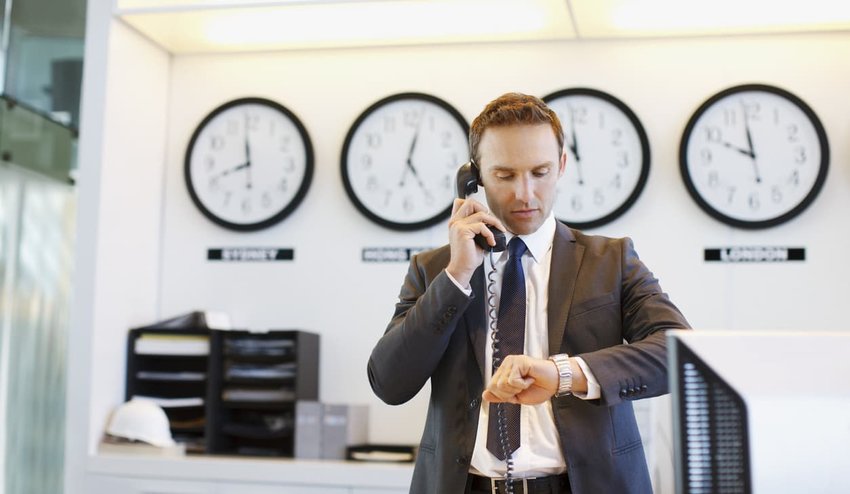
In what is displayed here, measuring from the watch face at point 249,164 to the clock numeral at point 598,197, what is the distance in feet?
3.75

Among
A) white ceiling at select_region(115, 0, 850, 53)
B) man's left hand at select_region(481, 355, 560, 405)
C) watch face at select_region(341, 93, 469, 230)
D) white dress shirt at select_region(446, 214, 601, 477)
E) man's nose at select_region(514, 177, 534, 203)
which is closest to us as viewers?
man's left hand at select_region(481, 355, 560, 405)

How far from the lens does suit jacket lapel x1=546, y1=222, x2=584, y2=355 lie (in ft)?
6.01

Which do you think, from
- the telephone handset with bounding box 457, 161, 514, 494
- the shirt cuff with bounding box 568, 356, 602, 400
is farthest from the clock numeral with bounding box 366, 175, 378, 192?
the shirt cuff with bounding box 568, 356, 602, 400

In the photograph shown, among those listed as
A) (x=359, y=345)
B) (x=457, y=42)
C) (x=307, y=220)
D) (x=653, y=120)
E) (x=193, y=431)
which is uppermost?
(x=457, y=42)

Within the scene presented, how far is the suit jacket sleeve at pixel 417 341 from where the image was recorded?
5.86ft

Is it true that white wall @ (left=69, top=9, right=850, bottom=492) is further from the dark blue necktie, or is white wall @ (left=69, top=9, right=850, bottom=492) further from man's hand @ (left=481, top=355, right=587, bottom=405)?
man's hand @ (left=481, top=355, right=587, bottom=405)

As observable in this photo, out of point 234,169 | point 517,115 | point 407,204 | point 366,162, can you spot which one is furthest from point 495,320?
point 234,169

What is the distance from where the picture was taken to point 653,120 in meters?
4.03

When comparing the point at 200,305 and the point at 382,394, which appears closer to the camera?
the point at 382,394

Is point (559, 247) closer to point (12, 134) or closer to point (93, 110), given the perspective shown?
point (93, 110)

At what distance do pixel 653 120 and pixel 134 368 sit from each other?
2.24 m

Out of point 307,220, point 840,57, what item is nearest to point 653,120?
point 840,57

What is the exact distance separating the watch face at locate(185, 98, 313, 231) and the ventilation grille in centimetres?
322

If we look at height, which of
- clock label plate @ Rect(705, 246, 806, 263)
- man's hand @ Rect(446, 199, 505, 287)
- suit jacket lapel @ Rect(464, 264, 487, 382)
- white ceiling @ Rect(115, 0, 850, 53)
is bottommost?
suit jacket lapel @ Rect(464, 264, 487, 382)
